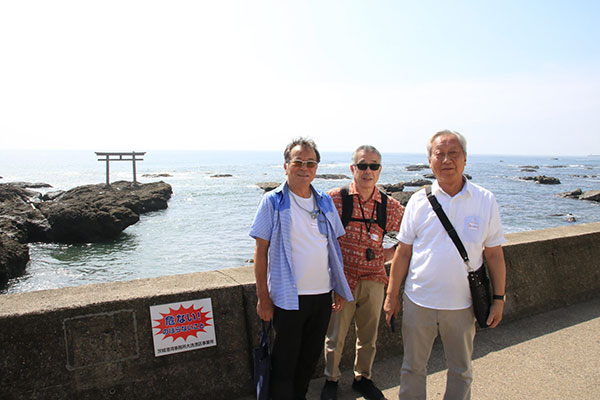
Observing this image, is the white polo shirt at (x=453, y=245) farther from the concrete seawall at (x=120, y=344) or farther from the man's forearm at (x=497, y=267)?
the concrete seawall at (x=120, y=344)

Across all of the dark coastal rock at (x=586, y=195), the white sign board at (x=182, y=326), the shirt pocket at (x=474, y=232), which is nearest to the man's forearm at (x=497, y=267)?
the shirt pocket at (x=474, y=232)

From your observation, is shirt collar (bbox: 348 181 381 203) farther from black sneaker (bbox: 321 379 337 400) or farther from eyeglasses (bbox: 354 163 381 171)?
black sneaker (bbox: 321 379 337 400)

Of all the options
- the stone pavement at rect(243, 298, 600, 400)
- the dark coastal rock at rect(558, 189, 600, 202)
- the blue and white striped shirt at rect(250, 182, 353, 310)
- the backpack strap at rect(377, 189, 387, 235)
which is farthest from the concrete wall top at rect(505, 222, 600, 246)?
the dark coastal rock at rect(558, 189, 600, 202)

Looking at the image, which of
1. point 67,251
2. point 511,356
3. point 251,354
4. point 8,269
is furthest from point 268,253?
point 67,251

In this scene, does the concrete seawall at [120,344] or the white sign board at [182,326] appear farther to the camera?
the white sign board at [182,326]

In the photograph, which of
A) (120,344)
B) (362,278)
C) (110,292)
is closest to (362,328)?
(362,278)

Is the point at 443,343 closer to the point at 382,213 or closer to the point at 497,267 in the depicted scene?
the point at 497,267

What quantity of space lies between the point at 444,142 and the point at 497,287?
3.04ft

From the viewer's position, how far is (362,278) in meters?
3.03

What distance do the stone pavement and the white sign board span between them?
559 mm

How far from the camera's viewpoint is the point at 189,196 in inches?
1529

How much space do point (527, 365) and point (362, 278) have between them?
5.29ft

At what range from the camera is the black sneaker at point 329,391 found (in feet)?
9.56

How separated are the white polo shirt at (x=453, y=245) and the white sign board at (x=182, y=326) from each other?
1.43m
